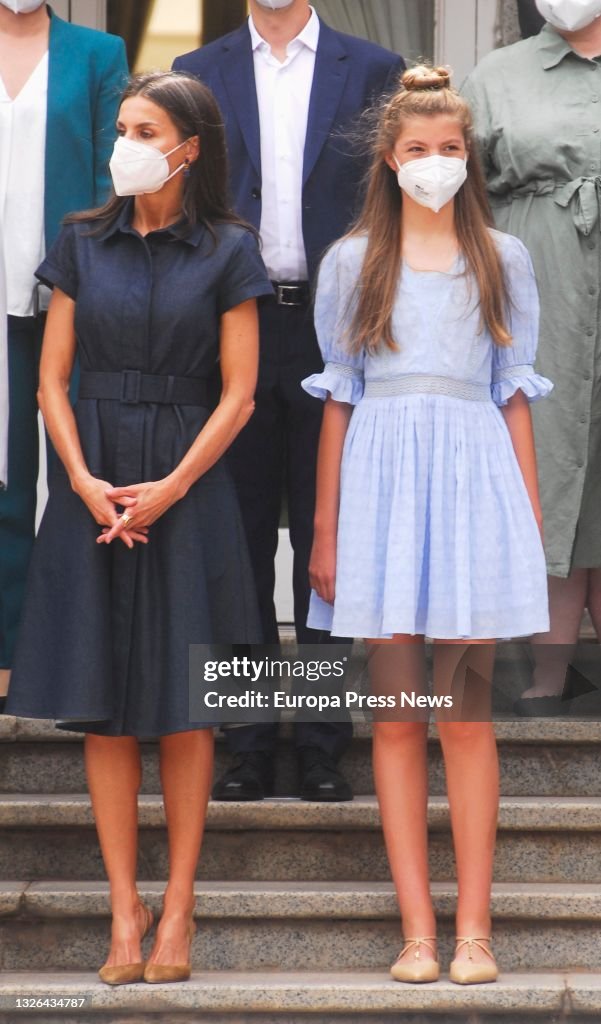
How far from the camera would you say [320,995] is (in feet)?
11.1

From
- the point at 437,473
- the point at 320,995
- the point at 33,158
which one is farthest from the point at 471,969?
the point at 33,158

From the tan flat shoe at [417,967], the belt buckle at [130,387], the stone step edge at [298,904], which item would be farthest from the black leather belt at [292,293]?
the tan flat shoe at [417,967]

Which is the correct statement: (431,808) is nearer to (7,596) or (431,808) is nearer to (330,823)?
(330,823)

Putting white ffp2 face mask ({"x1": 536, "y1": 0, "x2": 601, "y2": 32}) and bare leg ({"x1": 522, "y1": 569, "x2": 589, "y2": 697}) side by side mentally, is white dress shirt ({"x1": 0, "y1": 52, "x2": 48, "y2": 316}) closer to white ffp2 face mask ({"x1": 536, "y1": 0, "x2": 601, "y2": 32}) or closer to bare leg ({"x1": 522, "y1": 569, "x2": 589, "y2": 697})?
white ffp2 face mask ({"x1": 536, "y1": 0, "x2": 601, "y2": 32})

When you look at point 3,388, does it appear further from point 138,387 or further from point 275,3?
point 275,3

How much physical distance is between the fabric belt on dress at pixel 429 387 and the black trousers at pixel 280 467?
566mm

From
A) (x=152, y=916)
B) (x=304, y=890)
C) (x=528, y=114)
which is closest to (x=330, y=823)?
(x=304, y=890)

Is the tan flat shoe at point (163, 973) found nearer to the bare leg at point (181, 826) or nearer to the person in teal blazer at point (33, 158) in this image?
the bare leg at point (181, 826)

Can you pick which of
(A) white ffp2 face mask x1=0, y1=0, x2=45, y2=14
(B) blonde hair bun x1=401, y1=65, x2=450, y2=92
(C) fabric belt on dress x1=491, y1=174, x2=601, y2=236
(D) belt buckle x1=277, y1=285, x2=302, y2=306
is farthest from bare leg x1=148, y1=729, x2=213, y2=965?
(A) white ffp2 face mask x1=0, y1=0, x2=45, y2=14

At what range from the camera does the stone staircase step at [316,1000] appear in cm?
330

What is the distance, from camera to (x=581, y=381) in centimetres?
424

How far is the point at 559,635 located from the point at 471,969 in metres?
1.24

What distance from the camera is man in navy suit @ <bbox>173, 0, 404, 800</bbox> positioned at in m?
3.98

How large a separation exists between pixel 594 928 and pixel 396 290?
1.43 metres
